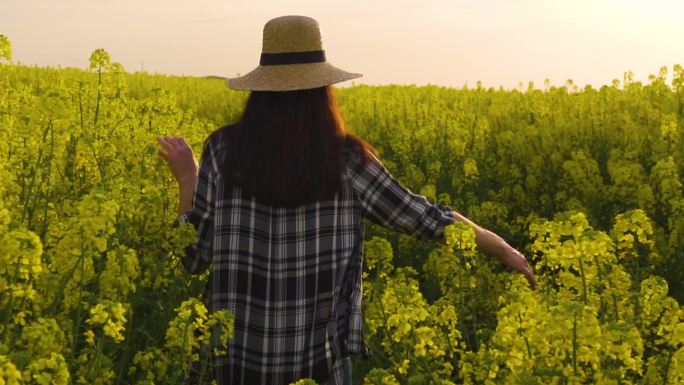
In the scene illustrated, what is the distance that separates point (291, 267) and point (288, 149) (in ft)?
1.51

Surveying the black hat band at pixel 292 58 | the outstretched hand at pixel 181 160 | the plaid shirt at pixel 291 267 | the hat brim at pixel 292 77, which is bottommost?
the plaid shirt at pixel 291 267

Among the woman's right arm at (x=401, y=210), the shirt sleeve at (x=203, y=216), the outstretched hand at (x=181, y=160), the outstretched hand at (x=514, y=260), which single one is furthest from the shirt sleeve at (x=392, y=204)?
the outstretched hand at (x=181, y=160)

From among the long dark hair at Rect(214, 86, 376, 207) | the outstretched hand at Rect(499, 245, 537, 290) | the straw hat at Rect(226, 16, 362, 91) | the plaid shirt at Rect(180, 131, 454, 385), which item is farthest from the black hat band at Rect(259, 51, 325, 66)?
the outstretched hand at Rect(499, 245, 537, 290)

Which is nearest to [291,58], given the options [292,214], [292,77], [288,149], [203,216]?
[292,77]

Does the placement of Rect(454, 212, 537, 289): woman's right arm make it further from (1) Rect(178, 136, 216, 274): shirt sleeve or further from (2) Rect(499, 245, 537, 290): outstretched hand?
(1) Rect(178, 136, 216, 274): shirt sleeve

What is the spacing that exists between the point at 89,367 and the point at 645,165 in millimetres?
6791

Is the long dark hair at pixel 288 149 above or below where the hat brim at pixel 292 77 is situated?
below

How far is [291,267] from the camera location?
3.54 metres

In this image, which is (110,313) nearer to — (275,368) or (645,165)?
(275,368)

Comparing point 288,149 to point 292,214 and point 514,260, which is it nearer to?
point 292,214

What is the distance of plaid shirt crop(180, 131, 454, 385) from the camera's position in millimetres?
3539

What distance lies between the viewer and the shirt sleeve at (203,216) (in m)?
3.67

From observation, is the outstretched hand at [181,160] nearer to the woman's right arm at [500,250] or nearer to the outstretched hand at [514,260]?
the woman's right arm at [500,250]

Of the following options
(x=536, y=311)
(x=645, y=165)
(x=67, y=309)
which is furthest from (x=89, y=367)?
(x=645, y=165)
